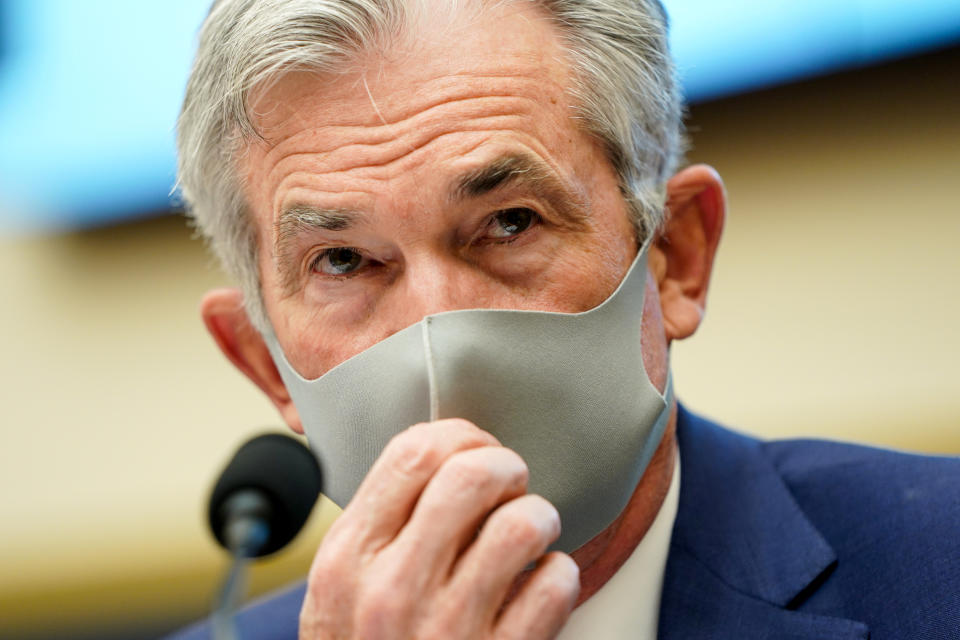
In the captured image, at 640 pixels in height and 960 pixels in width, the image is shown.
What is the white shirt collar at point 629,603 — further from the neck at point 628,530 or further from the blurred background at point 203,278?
the blurred background at point 203,278

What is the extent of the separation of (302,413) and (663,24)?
902 millimetres

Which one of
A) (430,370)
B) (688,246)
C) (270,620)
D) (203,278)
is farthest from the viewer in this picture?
(203,278)

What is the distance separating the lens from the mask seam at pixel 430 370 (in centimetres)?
125

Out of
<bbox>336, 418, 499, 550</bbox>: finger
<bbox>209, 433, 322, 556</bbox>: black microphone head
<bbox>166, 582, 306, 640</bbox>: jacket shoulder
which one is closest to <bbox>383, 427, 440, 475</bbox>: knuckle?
<bbox>336, 418, 499, 550</bbox>: finger

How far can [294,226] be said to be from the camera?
1.53m

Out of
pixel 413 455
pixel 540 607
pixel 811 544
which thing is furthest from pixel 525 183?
pixel 811 544

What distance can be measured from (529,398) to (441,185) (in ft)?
1.11

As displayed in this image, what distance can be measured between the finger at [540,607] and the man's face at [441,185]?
0.43m

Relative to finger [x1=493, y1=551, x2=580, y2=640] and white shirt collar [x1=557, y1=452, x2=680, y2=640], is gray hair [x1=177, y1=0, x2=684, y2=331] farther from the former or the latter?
finger [x1=493, y1=551, x2=580, y2=640]

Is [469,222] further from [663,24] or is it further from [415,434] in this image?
[663,24]

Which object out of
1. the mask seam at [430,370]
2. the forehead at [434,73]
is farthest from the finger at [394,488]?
the forehead at [434,73]

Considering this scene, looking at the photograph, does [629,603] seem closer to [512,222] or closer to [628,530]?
[628,530]

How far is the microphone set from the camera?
0.98 meters

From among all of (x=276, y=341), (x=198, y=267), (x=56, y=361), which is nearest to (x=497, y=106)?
(x=276, y=341)
